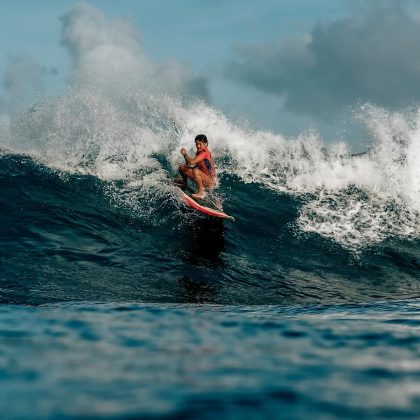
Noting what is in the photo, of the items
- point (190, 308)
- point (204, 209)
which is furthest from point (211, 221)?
point (190, 308)

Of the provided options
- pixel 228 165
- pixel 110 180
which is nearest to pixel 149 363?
pixel 110 180

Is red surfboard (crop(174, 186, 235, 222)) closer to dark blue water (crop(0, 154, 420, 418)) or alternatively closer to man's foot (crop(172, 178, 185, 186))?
dark blue water (crop(0, 154, 420, 418))

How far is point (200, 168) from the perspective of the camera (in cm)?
1345

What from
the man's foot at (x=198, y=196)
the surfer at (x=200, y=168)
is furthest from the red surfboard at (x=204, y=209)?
the surfer at (x=200, y=168)

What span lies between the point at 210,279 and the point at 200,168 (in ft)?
13.9

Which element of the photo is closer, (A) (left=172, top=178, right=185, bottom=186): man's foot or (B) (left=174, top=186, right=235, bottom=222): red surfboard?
(B) (left=174, top=186, right=235, bottom=222): red surfboard

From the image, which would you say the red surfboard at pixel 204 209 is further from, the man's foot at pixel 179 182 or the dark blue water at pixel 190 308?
the man's foot at pixel 179 182

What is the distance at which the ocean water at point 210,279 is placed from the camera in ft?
11.5

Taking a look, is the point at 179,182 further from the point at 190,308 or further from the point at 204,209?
the point at 190,308

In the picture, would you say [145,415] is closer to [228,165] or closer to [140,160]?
[140,160]

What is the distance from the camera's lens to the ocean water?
3.52m

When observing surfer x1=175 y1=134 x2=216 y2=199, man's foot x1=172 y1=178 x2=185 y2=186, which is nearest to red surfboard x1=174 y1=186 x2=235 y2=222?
surfer x1=175 y1=134 x2=216 y2=199

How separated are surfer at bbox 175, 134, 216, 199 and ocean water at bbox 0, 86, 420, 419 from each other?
2.38ft

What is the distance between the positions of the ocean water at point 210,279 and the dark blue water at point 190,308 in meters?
0.03
